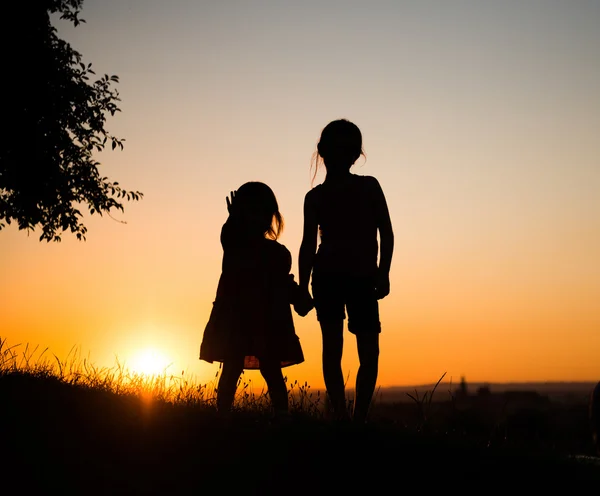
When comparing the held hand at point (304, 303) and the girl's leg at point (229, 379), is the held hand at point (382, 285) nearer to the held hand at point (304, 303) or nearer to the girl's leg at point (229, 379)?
the held hand at point (304, 303)

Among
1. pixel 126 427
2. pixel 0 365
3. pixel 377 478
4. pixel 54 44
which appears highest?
pixel 54 44

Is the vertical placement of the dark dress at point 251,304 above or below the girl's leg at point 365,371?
above

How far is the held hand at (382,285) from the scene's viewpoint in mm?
6492

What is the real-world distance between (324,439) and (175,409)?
166 cm

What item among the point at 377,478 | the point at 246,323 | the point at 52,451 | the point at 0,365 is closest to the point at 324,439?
the point at 377,478

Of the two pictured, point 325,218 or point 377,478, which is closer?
point 377,478

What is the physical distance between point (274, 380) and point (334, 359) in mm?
1297

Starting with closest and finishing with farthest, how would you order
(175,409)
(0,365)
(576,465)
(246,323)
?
(576,465), (175,409), (246,323), (0,365)

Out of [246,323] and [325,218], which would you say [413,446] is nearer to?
[325,218]

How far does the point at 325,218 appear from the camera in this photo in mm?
6664

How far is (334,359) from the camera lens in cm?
654

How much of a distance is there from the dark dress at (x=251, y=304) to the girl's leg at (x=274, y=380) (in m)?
0.07

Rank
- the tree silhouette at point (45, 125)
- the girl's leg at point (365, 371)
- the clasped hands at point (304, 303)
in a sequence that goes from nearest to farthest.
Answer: the girl's leg at point (365, 371)
the clasped hands at point (304, 303)
the tree silhouette at point (45, 125)

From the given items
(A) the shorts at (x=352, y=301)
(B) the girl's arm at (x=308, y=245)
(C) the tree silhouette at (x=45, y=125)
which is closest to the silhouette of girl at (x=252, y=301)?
(B) the girl's arm at (x=308, y=245)
